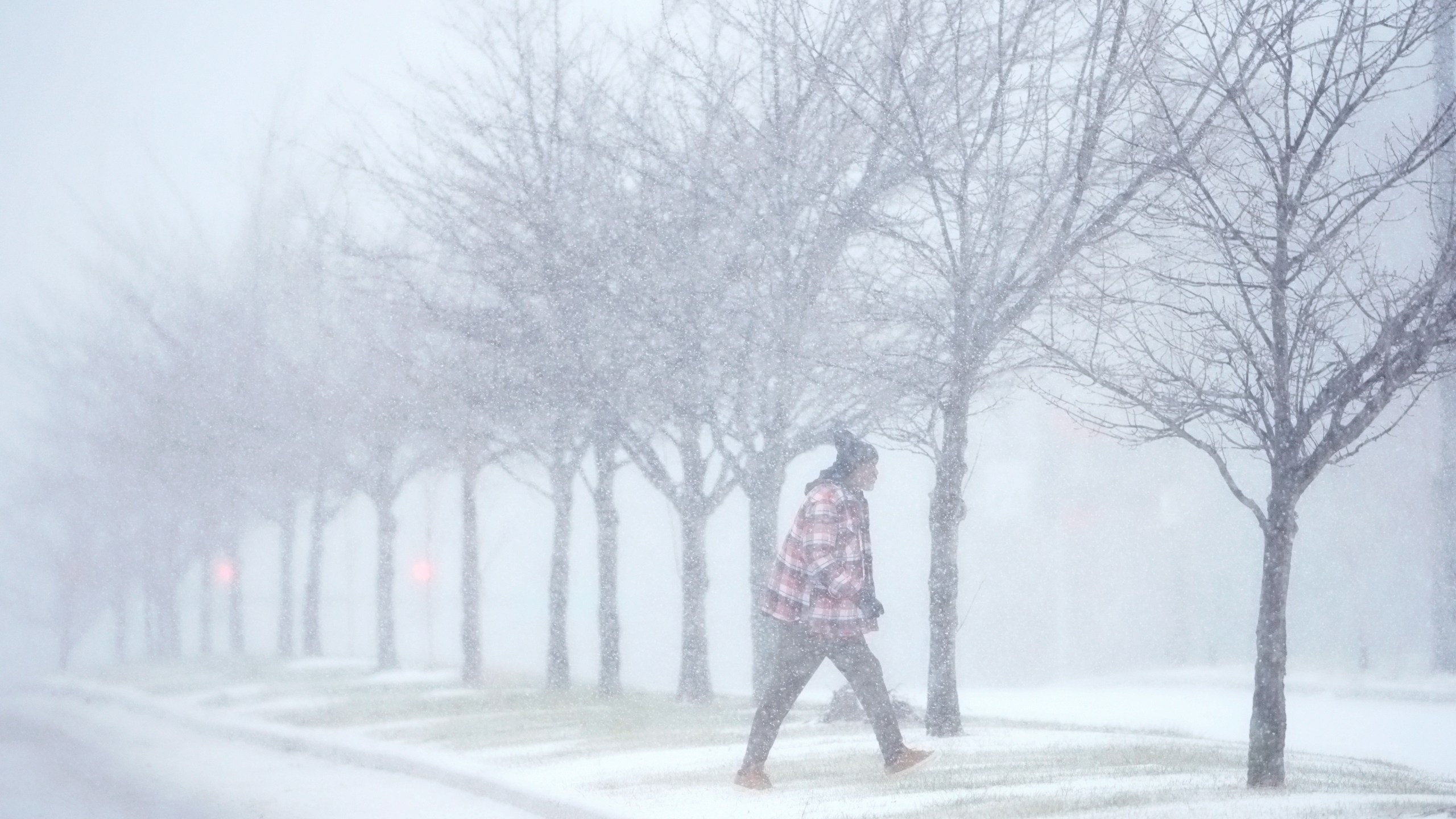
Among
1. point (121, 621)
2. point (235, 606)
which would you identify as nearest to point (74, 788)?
point (235, 606)

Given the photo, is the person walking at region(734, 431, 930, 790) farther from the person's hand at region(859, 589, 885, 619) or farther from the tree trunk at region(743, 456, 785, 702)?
the tree trunk at region(743, 456, 785, 702)

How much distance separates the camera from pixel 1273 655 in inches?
315

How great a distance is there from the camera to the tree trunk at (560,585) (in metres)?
17.8

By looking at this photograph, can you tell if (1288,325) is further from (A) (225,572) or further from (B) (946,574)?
(A) (225,572)

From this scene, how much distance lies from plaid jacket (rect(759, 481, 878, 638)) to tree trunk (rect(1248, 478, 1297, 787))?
2.05 meters

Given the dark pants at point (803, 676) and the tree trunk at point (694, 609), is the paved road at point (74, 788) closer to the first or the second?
the dark pants at point (803, 676)

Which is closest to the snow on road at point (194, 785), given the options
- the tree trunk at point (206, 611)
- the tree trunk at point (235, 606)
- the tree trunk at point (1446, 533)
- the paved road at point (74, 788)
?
the paved road at point (74, 788)

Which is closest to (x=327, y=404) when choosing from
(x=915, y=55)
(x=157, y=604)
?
(x=915, y=55)

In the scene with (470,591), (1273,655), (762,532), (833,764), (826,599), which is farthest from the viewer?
(470,591)

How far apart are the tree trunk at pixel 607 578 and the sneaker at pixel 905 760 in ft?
27.5

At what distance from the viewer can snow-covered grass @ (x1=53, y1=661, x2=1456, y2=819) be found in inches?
291

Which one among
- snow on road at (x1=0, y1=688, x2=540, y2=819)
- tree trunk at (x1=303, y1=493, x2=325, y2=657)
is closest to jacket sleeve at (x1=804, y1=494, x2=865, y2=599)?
snow on road at (x1=0, y1=688, x2=540, y2=819)

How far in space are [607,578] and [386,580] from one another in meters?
7.24

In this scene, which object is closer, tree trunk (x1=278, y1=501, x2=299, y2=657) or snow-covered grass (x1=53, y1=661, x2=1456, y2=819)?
snow-covered grass (x1=53, y1=661, x2=1456, y2=819)
